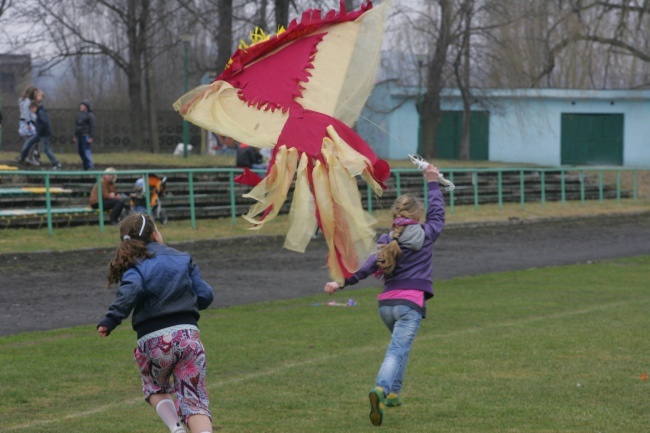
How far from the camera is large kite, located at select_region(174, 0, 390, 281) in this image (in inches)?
248

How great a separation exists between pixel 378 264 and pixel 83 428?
7.61ft

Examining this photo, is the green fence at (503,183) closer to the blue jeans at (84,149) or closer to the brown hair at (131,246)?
the blue jeans at (84,149)

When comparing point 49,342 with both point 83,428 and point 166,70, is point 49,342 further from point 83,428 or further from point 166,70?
point 166,70

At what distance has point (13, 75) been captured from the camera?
49312 mm

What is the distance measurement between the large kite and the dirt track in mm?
5969

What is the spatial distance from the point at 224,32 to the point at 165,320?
27713 millimetres

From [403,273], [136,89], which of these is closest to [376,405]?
[403,273]

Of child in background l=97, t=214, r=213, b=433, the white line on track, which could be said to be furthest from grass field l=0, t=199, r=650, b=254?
child in background l=97, t=214, r=213, b=433

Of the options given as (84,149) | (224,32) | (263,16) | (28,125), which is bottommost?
(84,149)

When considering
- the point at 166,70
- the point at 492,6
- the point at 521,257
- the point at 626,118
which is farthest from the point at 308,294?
the point at 166,70

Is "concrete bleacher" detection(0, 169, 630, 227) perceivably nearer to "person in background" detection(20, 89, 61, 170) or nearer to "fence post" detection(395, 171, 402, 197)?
"fence post" detection(395, 171, 402, 197)

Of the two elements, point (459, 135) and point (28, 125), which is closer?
point (28, 125)

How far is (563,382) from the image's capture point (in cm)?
854

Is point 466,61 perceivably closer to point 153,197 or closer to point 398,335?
point 153,197
